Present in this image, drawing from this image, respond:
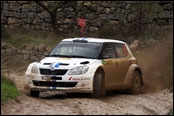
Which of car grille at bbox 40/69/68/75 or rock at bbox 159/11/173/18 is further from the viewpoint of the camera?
rock at bbox 159/11/173/18

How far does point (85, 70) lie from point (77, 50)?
51.0 inches

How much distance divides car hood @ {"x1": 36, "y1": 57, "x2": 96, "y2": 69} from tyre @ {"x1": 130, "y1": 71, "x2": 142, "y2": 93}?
84.2 inches

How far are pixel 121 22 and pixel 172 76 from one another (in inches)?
416

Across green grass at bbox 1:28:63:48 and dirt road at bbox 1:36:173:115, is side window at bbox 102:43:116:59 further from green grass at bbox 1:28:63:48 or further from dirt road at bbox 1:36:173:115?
green grass at bbox 1:28:63:48

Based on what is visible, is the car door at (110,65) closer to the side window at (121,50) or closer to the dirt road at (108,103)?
the side window at (121,50)

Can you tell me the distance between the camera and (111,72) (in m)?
12.9

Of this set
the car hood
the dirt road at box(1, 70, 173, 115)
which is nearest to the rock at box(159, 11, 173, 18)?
the dirt road at box(1, 70, 173, 115)

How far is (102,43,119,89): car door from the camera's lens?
12.7 metres

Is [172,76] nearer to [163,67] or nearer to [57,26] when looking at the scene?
[163,67]

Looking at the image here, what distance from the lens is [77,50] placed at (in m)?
12.9

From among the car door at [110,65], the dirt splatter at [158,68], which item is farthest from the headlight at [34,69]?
the dirt splatter at [158,68]

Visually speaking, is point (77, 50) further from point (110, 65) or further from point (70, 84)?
point (70, 84)

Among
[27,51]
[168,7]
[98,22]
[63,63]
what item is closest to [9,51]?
[27,51]

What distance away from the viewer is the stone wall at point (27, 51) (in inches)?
958
